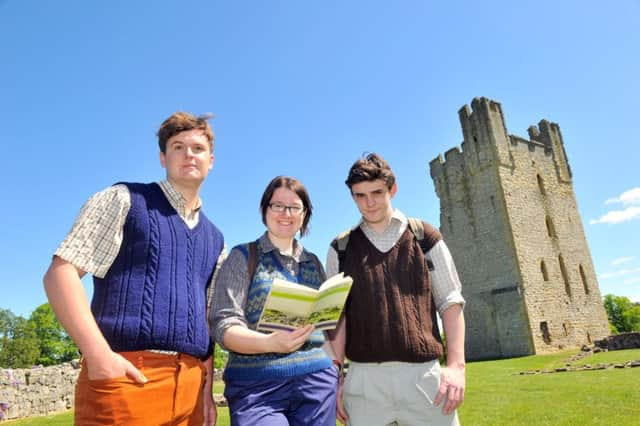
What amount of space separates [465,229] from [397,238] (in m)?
23.2

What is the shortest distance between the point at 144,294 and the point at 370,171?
157cm

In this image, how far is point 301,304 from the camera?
208cm

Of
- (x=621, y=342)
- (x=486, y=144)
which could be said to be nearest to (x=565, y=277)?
(x=621, y=342)

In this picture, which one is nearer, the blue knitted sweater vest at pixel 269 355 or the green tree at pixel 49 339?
the blue knitted sweater vest at pixel 269 355

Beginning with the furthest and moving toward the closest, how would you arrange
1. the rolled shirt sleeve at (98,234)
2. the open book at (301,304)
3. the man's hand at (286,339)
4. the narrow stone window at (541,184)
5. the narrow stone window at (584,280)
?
the narrow stone window at (541,184), the narrow stone window at (584,280), the man's hand at (286,339), the open book at (301,304), the rolled shirt sleeve at (98,234)

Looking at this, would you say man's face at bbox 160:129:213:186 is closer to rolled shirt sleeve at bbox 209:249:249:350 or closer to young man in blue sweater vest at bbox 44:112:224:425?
young man in blue sweater vest at bbox 44:112:224:425

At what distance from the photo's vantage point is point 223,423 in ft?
25.1

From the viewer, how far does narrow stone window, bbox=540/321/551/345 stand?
2105cm

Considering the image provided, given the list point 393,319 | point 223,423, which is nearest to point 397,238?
point 393,319

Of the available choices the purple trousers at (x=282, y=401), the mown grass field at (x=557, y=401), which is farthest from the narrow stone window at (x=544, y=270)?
the purple trousers at (x=282, y=401)

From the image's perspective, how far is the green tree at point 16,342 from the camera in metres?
39.5

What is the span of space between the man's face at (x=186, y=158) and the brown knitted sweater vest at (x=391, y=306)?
1165mm

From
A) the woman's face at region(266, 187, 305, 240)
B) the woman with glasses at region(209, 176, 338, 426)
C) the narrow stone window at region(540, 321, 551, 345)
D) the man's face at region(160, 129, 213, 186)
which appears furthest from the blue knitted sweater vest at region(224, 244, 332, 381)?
the narrow stone window at region(540, 321, 551, 345)

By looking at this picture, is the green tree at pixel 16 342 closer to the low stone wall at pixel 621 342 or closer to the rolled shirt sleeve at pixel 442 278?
the low stone wall at pixel 621 342
